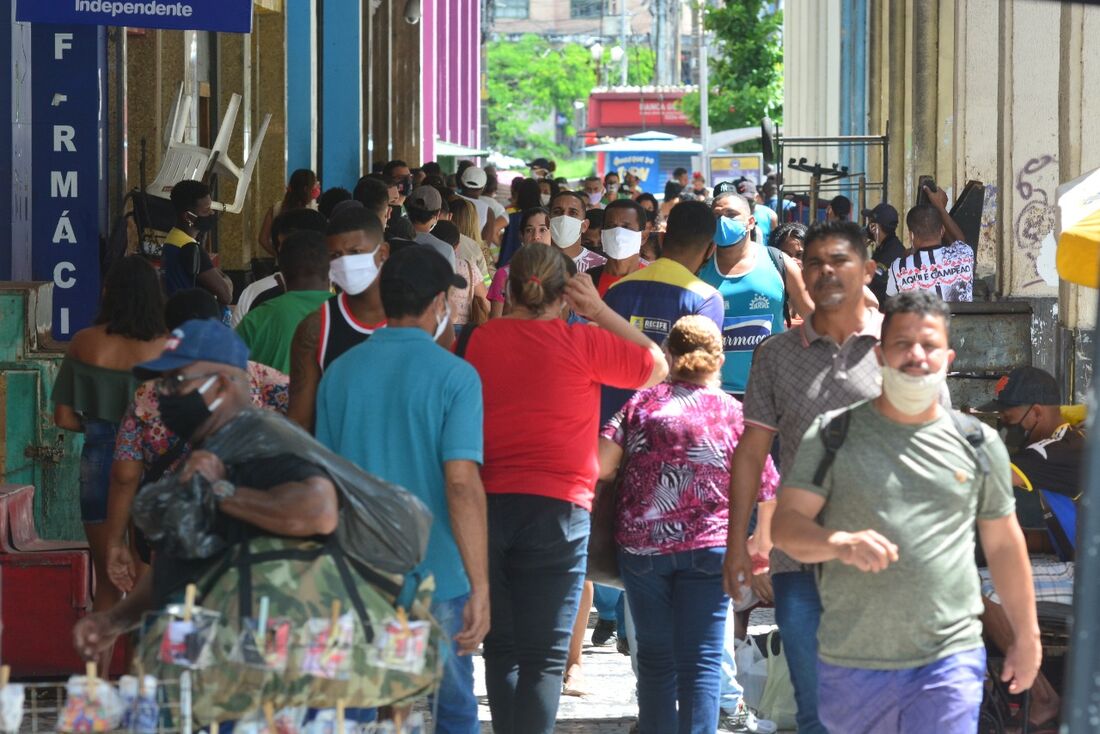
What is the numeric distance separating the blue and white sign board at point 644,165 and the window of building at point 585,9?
5154 cm

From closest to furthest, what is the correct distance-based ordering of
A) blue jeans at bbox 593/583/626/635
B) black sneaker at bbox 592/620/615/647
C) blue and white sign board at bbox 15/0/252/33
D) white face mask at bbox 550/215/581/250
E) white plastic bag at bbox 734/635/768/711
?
white plastic bag at bbox 734/635/768/711 → blue jeans at bbox 593/583/626/635 → black sneaker at bbox 592/620/615/647 → blue and white sign board at bbox 15/0/252/33 → white face mask at bbox 550/215/581/250

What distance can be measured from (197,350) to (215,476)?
14.8 inches

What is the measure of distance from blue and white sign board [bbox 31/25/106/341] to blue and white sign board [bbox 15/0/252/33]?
677 mm

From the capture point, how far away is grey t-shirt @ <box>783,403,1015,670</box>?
15.8ft

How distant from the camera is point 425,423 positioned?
5.33m

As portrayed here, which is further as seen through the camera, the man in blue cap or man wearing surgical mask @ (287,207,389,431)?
man wearing surgical mask @ (287,207,389,431)

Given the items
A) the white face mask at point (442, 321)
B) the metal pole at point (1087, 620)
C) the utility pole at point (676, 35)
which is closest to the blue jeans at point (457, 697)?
the white face mask at point (442, 321)

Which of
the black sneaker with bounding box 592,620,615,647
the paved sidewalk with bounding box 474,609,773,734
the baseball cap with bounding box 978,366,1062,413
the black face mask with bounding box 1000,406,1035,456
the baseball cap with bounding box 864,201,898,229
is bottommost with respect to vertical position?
the paved sidewalk with bounding box 474,609,773,734

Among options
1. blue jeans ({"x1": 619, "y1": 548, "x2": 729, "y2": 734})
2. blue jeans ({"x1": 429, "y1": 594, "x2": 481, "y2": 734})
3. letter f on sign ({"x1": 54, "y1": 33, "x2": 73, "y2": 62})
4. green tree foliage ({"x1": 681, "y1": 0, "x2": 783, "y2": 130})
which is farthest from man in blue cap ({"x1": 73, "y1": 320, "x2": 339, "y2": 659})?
green tree foliage ({"x1": 681, "y1": 0, "x2": 783, "y2": 130})

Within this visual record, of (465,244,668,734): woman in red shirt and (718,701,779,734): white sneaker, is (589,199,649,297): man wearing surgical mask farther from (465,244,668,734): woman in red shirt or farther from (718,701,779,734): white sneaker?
(465,244,668,734): woman in red shirt

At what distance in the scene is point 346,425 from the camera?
536 cm

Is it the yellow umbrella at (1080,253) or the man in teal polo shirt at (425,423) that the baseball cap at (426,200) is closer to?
the yellow umbrella at (1080,253)

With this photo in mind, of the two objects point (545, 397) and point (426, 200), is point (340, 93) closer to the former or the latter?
point (426, 200)

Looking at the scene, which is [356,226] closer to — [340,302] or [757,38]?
[340,302]
